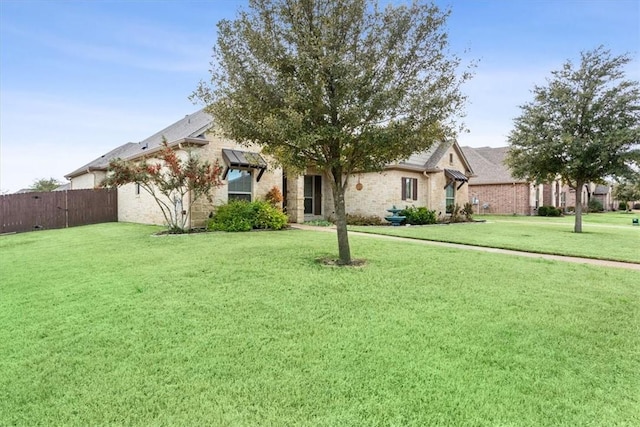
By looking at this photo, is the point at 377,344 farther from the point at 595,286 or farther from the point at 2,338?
the point at 595,286

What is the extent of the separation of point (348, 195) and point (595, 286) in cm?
1550

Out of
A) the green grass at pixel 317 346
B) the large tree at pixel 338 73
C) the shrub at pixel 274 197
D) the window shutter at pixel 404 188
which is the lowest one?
the green grass at pixel 317 346

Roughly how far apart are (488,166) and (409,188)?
59.1 feet

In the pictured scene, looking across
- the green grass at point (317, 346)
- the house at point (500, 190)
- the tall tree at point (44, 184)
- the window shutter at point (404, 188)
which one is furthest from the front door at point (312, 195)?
the tall tree at point (44, 184)

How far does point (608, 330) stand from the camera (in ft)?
14.4

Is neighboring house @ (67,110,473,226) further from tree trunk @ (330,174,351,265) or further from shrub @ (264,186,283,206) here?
tree trunk @ (330,174,351,265)

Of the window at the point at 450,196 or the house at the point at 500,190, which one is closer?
the window at the point at 450,196

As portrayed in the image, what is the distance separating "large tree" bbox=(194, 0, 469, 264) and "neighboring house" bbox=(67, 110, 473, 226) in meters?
5.84

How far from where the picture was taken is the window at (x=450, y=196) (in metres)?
23.9

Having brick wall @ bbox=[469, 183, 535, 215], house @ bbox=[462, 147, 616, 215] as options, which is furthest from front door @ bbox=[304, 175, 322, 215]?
brick wall @ bbox=[469, 183, 535, 215]

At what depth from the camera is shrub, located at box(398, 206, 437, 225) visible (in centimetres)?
1995

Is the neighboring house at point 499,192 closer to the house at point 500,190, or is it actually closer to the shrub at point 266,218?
the house at point 500,190

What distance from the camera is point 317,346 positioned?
3.81 meters

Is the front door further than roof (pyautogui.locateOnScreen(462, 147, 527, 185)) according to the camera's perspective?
No
